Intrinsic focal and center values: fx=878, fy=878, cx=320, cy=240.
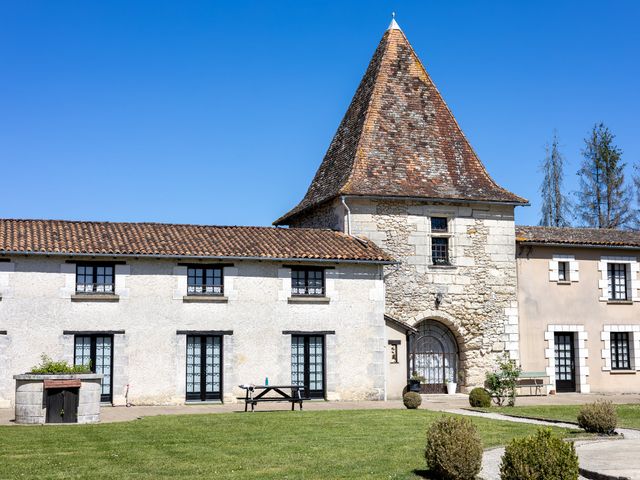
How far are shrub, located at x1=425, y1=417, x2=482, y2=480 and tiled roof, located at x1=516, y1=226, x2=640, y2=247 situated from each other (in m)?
17.9

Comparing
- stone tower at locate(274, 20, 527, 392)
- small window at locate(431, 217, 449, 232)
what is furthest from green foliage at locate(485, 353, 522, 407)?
small window at locate(431, 217, 449, 232)

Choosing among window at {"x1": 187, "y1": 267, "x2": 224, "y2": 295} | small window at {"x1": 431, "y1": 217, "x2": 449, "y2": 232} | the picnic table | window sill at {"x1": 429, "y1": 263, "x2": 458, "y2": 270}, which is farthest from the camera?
small window at {"x1": 431, "y1": 217, "x2": 449, "y2": 232}

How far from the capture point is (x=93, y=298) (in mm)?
23172

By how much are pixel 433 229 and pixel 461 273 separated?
1.67 m

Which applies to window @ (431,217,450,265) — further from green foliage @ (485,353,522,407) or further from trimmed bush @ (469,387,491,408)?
trimmed bush @ (469,387,491,408)

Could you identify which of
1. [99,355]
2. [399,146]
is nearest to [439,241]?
[399,146]

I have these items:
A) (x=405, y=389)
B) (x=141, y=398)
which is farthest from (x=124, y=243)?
(x=405, y=389)

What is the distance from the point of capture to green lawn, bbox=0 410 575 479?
12.1 m

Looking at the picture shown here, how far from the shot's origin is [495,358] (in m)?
28.3

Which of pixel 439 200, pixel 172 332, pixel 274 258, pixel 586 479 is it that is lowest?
pixel 586 479

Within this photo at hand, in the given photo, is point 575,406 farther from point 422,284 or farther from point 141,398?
point 141,398

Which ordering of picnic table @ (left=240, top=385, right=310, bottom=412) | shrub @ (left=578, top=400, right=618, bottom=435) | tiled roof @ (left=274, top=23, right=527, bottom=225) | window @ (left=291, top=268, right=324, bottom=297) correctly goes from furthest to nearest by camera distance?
tiled roof @ (left=274, top=23, right=527, bottom=225), window @ (left=291, top=268, right=324, bottom=297), picnic table @ (left=240, top=385, right=310, bottom=412), shrub @ (left=578, top=400, right=618, bottom=435)

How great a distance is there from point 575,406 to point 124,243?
12.9 m

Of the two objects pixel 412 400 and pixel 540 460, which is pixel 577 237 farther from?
pixel 540 460
